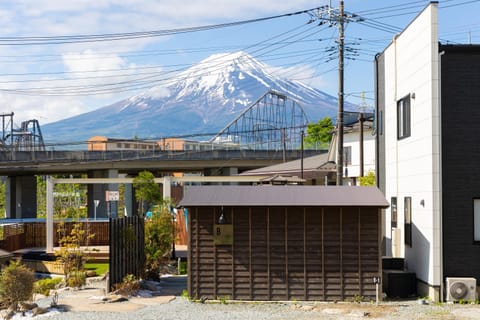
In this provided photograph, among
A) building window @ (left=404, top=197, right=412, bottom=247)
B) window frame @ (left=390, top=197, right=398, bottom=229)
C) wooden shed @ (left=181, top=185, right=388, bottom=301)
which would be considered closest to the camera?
wooden shed @ (left=181, top=185, right=388, bottom=301)

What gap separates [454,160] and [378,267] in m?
3.62

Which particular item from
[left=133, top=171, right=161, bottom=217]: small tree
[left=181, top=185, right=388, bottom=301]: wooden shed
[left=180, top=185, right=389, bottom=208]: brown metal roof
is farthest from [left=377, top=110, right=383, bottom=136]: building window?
[left=133, top=171, right=161, bottom=217]: small tree

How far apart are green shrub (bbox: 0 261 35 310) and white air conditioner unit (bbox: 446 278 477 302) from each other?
11.0m

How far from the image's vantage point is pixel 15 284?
1725 cm

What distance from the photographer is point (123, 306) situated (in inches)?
718

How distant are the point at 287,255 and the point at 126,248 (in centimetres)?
551

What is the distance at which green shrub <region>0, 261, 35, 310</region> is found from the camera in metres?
17.1

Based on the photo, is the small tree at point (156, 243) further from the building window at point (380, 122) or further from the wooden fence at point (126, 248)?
the building window at point (380, 122)

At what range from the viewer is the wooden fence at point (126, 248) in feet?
65.5

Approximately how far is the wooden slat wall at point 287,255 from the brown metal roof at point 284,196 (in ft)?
0.86

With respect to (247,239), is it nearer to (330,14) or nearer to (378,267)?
(378,267)

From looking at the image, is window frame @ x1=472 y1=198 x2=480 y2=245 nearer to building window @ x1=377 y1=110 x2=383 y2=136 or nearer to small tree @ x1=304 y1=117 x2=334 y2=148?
building window @ x1=377 y1=110 x2=383 y2=136

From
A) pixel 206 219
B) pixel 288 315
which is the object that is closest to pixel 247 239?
pixel 206 219

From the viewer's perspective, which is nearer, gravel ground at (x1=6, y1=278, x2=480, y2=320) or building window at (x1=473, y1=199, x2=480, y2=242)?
gravel ground at (x1=6, y1=278, x2=480, y2=320)
